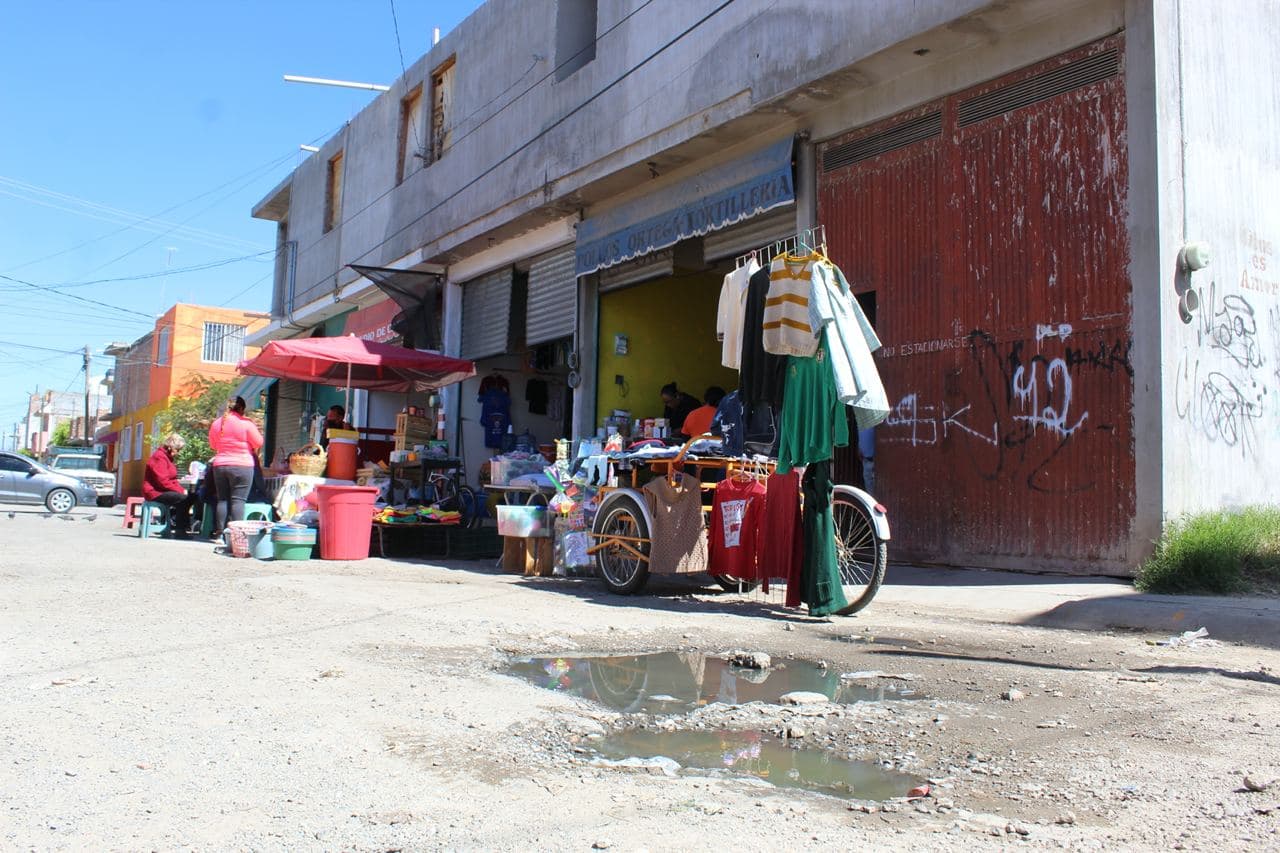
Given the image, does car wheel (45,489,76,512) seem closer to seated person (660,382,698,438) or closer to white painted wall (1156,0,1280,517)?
seated person (660,382,698,438)

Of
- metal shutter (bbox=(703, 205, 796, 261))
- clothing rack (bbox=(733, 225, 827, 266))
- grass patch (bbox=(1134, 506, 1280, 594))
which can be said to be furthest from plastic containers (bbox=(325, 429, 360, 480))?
grass patch (bbox=(1134, 506, 1280, 594))

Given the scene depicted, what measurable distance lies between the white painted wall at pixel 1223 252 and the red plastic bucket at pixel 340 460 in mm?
10085

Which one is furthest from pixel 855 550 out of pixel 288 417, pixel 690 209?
pixel 288 417

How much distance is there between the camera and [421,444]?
15133mm

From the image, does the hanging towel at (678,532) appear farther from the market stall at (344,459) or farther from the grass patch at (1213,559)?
the market stall at (344,459)

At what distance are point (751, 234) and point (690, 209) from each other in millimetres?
1010

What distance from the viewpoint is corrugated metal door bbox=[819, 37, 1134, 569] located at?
24.8ft

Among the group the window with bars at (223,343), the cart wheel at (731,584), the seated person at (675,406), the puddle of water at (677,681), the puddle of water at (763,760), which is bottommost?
the puddle of water at (763,760)

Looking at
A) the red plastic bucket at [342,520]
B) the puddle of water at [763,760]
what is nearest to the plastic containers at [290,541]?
the red plastic bucket at [342,520]

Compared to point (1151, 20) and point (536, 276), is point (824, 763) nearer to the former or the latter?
point (1151, 20)

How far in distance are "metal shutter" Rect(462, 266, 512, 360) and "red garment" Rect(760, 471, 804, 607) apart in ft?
33.7

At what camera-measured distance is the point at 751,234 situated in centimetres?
1141

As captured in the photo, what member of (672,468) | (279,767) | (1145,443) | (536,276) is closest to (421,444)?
(536,276)

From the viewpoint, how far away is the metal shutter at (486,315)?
16.5 metres
